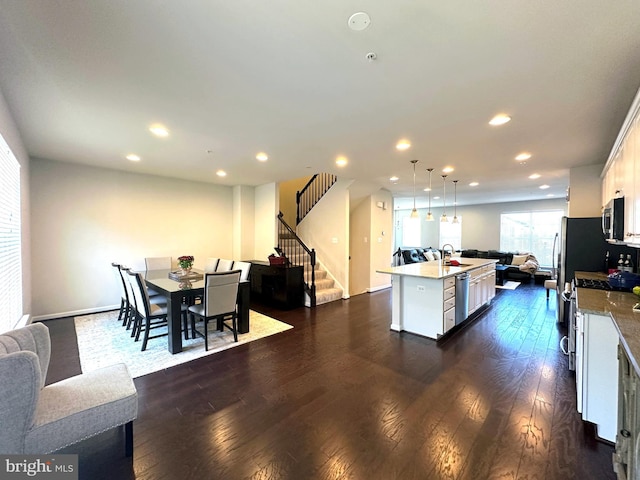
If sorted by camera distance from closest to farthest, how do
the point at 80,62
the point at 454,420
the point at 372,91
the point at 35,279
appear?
1. the point at 80,62
2. the point at 454,420
3. the point at 372,91
4. the point at 35,279

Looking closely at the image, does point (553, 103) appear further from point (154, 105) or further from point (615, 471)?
point (154, 105)

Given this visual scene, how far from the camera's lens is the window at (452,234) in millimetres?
11414

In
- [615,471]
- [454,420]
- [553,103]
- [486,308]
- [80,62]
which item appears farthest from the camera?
[486,308]

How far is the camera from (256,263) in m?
6.26

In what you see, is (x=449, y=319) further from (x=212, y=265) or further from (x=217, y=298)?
(x=212, y=265)

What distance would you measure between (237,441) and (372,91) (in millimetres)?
2904

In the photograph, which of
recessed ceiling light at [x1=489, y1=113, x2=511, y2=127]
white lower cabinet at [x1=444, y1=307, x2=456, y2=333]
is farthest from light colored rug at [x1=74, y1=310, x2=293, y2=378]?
recessed ceiling light at [x1=489, y1=113, x2=511, y2=127]

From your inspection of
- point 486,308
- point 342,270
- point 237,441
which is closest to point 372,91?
point 237,441

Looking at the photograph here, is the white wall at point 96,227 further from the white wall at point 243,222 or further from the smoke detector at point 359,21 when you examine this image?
the smoke detector at point 359,21

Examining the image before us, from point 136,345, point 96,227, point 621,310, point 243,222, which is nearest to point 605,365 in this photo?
point 621,310

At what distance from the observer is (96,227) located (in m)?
5.08

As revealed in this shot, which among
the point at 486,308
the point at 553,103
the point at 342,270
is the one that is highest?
the point at 553,103

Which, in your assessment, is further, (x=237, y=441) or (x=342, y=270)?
(x=342, y=270)

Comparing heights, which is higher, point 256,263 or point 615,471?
point 256,263
